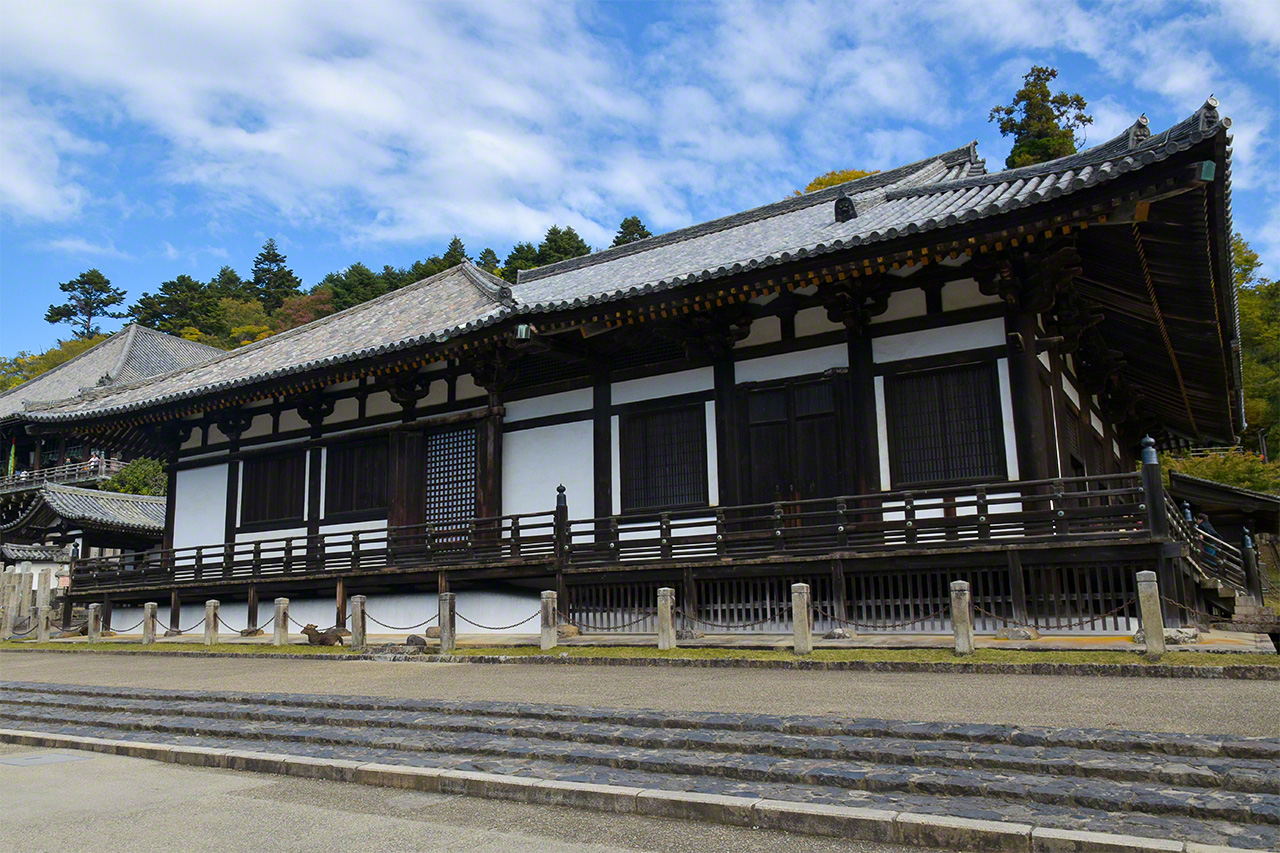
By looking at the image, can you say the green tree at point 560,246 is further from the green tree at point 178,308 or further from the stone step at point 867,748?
the stone step at point 867,748

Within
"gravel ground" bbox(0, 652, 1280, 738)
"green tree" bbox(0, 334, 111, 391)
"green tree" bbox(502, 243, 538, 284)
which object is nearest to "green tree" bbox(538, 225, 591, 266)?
"green tree" bbox(502, 243, 538, 284)

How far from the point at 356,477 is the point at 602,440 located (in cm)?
603

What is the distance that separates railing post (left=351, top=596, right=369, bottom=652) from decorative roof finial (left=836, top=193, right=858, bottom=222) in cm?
1070

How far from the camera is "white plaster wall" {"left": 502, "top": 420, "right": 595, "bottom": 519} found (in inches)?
612

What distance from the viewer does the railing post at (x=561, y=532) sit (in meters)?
13.9

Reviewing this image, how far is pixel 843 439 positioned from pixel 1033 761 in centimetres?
796

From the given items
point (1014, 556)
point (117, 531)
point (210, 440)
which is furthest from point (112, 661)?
point (117, 531)

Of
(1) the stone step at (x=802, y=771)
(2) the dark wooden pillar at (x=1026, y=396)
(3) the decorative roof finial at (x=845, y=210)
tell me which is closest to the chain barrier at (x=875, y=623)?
(2) the dark wooden pillar at (x=1026, y=396)

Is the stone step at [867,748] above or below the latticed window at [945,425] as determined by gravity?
below

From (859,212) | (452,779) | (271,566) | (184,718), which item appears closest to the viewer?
(452,779)

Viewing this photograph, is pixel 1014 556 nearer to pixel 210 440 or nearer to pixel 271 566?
pixel 271 566

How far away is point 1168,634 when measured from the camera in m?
9.51

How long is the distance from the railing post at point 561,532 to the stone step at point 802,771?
585 centimetres

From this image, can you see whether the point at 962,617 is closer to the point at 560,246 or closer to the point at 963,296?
the point at 963,296
